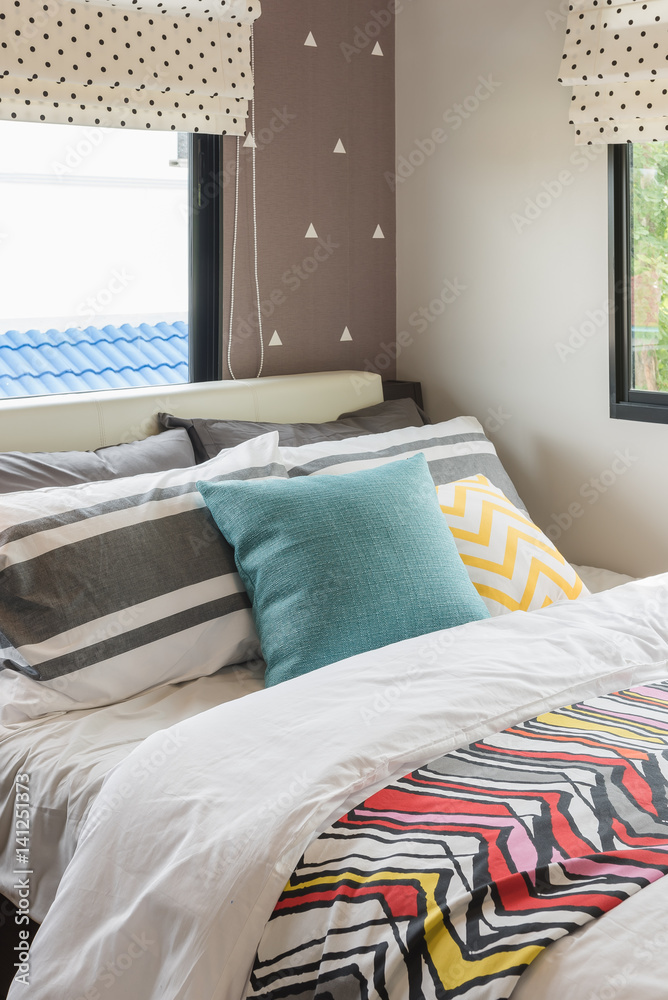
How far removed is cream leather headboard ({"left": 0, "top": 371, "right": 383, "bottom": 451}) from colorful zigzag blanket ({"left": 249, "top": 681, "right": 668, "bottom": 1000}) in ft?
4.24

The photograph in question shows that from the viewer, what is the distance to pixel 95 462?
203cm

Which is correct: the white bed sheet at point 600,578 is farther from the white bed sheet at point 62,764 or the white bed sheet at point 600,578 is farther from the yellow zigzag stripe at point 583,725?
the white bed sheet at point 62,764

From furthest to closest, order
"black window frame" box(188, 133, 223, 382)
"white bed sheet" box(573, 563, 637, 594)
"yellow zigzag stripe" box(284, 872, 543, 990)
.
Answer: "black window frame" box(188, 133, 223, 382)
"white bed sheet" box(573, 563, 637, 594)
"yellow zigzag stripe" box(284, 872, 543, 990)

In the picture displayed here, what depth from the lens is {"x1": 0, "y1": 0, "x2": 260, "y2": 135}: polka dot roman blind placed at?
6.85ft

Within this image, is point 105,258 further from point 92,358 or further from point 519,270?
point 519,270

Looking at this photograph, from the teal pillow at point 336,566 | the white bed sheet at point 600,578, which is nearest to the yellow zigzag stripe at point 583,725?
the teal pillow at point 336,566

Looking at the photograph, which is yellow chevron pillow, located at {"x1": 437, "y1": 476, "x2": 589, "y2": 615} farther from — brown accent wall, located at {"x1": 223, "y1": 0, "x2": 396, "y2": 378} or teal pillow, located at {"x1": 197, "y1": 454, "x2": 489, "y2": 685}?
brown accent wall, located at {"x1": 223, "y1": 0, "x2": 396, "y2": 378}

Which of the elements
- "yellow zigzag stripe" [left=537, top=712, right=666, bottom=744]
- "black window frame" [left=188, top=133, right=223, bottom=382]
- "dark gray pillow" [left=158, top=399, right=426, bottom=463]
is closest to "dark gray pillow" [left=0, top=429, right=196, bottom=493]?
"dark gray pillow" [left=158, top=399, right=426, bottom=463]

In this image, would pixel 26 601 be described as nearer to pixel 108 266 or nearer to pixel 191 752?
pixel 191 752

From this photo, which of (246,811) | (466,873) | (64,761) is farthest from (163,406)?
(466,873)

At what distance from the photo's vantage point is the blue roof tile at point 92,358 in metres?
2.26

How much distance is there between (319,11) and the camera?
2773 millimetres

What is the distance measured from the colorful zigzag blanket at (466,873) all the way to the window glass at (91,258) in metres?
1.57

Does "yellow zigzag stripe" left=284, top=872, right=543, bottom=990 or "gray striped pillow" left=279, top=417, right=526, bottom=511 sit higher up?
"gray striped pillow" left=279, top=417, right=526, bottom=511
